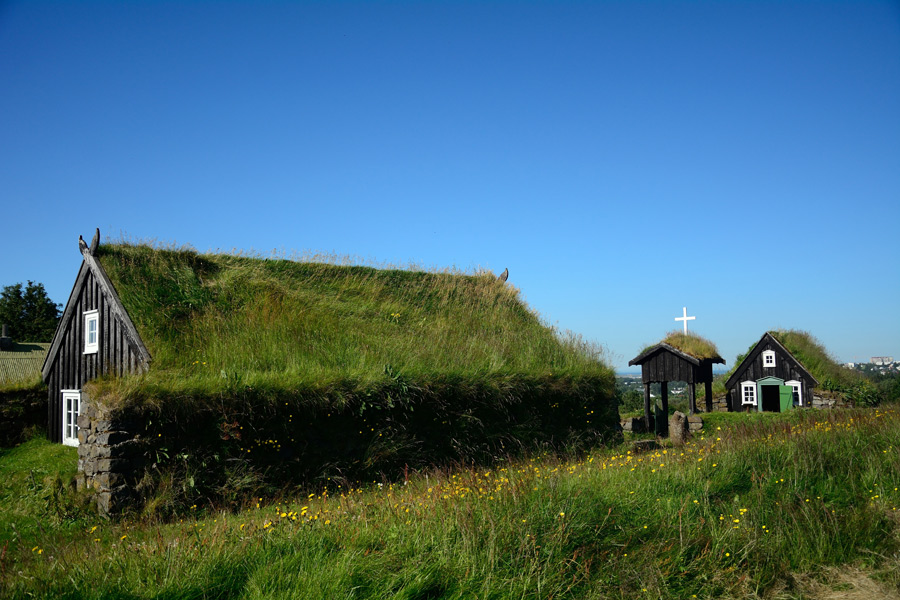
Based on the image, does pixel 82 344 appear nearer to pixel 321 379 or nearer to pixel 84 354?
pixel 84 354

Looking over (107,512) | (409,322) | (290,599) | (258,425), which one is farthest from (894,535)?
(409,322)

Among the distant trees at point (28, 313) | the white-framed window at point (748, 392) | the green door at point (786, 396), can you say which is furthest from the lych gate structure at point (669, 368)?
the distant trees at point (28, 313)

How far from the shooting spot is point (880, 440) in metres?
9.41

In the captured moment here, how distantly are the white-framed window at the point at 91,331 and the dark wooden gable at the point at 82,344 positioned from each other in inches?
4.5

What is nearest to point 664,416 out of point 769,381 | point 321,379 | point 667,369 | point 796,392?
point 667,369

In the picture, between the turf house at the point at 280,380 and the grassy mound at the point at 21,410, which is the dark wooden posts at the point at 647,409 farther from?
the grassy mound at the point at 21,410

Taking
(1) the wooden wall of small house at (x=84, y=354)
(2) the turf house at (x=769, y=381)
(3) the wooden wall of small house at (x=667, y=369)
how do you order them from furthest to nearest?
1. (2) the turf house at (x=769, y=381)
2. (3) the wooden wall of small house at (x=667, y=369)
3. (1) the wooden wall of small house at (x=84, y=354)

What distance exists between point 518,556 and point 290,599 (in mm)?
1936

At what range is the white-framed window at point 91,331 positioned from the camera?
1456 cm

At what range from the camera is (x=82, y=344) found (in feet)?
50.0

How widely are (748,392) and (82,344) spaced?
27.9 metres

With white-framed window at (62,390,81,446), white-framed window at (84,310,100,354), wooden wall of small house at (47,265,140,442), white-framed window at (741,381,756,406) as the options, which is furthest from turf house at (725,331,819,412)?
white-framed window at (62,390,81,446)

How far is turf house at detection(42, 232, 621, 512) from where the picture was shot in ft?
32.7

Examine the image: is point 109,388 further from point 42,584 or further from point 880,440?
point 880,440
